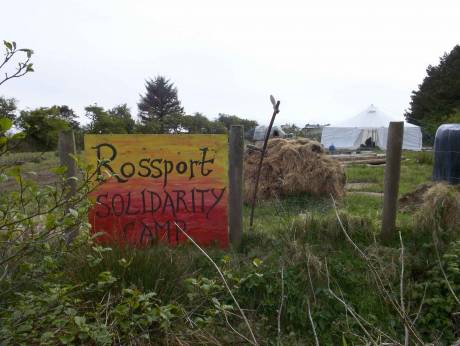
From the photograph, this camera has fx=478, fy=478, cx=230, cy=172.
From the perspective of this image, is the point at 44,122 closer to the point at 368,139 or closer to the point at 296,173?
the point at 296,173

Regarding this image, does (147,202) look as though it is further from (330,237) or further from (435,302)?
(435,302)

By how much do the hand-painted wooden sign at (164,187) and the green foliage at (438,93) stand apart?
3916cm

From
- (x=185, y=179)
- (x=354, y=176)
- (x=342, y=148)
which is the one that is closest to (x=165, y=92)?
(x=342, y=148)

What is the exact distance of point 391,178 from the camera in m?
4.62

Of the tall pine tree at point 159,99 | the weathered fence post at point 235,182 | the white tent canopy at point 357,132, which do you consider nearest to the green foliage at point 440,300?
the weathered fence post at point 235,182

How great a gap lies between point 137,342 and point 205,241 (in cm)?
192

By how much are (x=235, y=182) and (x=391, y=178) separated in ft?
4.96

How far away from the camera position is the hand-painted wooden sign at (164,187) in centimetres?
454

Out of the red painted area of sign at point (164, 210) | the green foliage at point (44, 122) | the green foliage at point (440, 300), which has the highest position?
the green foliage at point (44, 122)

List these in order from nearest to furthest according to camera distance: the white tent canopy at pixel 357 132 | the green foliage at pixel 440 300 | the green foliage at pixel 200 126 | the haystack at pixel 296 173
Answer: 1. the green foliage at pixel 440 300
2. the haystack at pixel 296 173
3. the white tent canopy at pixel 357 132
4. the green foliage at pixel 200 126

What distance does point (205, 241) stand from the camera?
4617 millimetres

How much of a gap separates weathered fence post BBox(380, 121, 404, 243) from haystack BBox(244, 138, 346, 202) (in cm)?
292

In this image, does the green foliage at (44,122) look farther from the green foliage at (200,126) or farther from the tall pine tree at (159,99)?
the tall pine tree at (159,99)

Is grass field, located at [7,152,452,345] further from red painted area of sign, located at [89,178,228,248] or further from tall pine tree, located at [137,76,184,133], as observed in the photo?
tall pine tree, located at [137,76,184,133]
